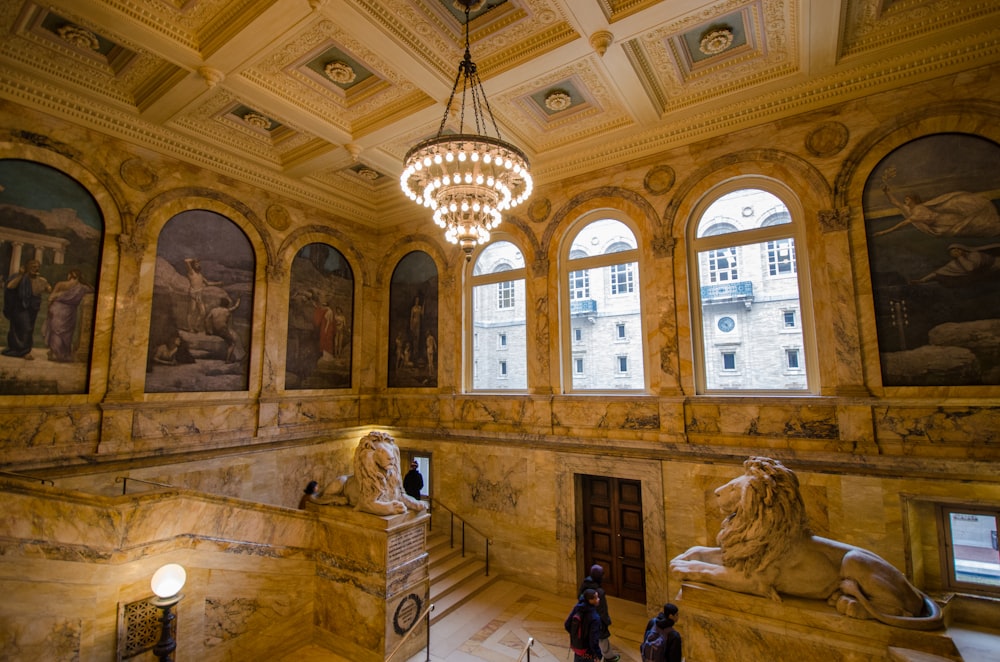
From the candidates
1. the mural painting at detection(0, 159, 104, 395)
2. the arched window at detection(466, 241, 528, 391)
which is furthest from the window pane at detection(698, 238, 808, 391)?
the mural painting at detection(0, 159, 104, 395)

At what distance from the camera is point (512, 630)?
6988 mm

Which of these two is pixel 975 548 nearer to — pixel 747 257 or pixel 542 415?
pixel 747 257

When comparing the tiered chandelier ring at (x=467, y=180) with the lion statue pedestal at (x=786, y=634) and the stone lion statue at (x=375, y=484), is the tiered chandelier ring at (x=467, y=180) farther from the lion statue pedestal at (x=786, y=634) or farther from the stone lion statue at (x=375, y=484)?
the lion statue pedestal at (x=786, y=634)

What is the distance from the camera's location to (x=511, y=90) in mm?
6871

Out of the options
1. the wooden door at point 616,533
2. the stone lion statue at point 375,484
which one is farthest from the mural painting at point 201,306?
the wooden door at point 616,533

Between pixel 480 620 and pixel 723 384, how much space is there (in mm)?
5386

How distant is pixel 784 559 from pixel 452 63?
678cm

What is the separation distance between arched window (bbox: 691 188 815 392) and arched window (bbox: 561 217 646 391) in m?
1.10

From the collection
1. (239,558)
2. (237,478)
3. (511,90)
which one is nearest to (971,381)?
(511,90)

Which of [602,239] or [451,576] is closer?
[451,576]

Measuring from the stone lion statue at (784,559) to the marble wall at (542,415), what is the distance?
311 centimetres

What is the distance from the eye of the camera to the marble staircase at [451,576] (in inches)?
300

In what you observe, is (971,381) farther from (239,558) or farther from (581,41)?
(239,558)

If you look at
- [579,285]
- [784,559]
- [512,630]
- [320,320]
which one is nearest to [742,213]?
[579,285]
